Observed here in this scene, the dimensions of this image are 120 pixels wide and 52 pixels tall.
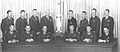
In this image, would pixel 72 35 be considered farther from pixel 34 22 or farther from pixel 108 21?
pixel 34 22

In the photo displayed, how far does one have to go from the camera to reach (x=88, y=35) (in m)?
12.4

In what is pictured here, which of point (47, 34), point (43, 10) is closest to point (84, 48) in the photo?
point (47, 34)

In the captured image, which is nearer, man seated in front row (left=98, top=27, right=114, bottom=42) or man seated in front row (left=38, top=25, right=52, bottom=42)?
man seated in front row (left=98, top=27, right=114, bottom=42)

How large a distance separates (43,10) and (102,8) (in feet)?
8.05

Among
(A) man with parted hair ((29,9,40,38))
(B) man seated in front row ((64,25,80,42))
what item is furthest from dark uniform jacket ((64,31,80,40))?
(A) man with parted hair ((29,9,40,38))

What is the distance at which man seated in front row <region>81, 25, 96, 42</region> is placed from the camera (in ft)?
40.2

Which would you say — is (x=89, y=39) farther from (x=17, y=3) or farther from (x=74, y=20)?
(x=17, y=3)

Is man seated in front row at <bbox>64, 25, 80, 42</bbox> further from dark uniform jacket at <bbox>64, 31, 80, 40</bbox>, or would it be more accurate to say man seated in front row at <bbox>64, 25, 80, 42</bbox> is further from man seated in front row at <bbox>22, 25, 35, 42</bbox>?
man seated in front row at <bbox>22, 25, 35, 42</bbox>

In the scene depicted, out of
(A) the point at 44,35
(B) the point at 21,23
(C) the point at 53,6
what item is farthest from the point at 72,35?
(C) the point at 53,6

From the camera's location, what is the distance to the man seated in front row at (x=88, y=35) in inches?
482

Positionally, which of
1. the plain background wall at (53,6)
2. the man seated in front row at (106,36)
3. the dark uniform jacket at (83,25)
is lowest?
the man seated in front row at (106,36)

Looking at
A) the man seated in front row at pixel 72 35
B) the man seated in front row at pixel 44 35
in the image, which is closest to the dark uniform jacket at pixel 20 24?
the man seated in front row at pixel 44 35

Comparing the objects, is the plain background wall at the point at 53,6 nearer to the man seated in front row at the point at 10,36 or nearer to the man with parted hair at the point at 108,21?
the man with parted hair at the point at 108,21

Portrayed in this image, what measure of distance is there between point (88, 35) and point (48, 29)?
177 centimetres
